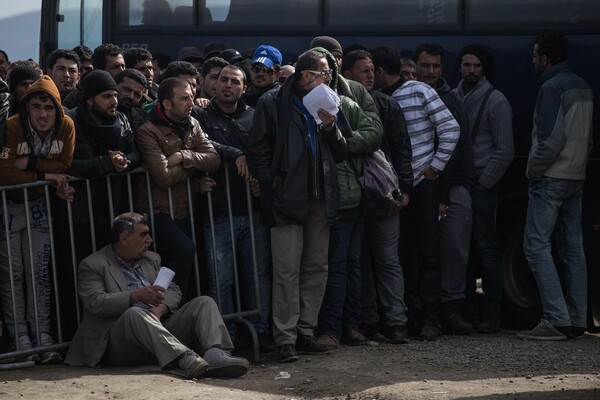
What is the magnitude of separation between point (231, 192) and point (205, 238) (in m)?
0.38

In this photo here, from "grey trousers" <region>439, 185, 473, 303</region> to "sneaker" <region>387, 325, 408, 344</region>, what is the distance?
0.75 m

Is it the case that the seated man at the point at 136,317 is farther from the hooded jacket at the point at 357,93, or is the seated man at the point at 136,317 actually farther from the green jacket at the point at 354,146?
the hooded jacket at the point at 357,93

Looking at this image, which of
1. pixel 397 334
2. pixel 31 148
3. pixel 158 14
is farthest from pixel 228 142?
pixel 158 14

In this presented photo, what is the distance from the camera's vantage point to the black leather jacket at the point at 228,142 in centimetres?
1046

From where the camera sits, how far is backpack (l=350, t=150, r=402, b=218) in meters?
10.6

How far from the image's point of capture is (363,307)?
11000mm

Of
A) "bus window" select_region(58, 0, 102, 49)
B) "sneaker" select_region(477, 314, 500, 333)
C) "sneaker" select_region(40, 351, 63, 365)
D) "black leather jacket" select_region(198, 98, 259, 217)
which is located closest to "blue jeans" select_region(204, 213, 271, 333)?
"black leather jacket" select_region(198, 98, 259, 217)

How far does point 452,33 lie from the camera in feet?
41.9

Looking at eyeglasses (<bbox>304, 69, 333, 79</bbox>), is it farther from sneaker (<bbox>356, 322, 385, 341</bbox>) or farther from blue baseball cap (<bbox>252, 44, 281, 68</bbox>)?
sneaker (<bbox>356, 322, 385, 341</bbox>)

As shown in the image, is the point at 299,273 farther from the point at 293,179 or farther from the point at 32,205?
the point at 32,205

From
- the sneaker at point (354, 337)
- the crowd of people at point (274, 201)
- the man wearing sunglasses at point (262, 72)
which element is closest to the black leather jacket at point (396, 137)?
the crowd of people at point (274, 201)

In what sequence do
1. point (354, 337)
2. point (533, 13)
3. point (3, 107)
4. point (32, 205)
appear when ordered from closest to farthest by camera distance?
point (3, 107)
point (32, 205)
point (354, 337)
point (533, 13)

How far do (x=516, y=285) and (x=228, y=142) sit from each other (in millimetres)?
3208

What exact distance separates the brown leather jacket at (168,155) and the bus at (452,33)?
3.26 meters
